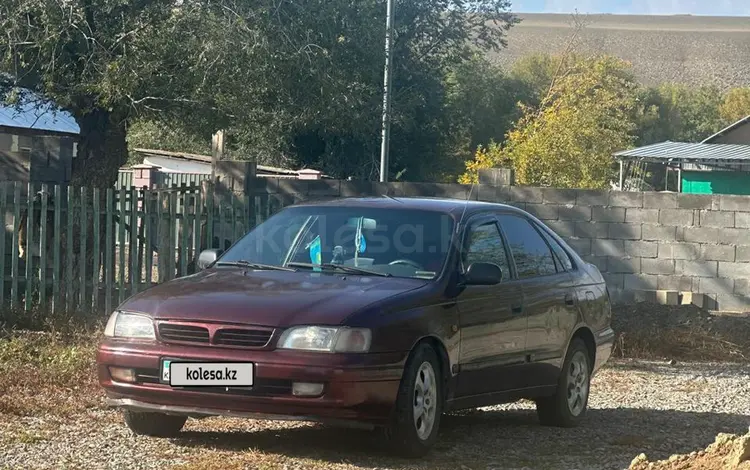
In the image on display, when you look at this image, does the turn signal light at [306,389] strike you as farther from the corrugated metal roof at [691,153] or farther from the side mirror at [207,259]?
the corrugated metal roof at [691,153]

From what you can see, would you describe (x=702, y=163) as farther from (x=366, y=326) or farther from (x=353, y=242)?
(x=366, y=326)

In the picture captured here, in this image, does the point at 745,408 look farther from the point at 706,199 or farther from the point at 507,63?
the point at 507,63

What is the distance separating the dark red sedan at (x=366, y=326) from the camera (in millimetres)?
6996

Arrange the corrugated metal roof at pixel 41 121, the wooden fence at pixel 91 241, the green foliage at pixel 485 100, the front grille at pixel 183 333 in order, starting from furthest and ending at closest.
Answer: the green foliage at pixel 485 100 → the corrugated metal roof at pixel 41 121 → the wooden fence at pixel 91 241 → the front grille at pixel 183 333

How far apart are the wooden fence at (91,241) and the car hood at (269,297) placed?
5828 mm

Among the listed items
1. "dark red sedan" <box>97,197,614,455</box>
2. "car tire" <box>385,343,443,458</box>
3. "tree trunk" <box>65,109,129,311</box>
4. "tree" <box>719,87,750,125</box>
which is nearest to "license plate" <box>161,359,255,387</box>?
"dark red sedan" <box>97,197,614,455</box>

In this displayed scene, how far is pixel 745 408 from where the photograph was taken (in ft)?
34.5

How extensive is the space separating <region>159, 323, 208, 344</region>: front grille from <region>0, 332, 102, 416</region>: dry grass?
1.77 metres

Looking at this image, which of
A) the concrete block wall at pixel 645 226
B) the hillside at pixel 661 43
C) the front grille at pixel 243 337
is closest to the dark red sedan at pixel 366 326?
the front grille at pixel 243 337

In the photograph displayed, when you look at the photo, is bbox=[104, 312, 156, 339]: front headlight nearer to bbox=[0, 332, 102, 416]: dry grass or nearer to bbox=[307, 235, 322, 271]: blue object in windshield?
bbox=[307, 235, 322, 271]: blue object in windshield

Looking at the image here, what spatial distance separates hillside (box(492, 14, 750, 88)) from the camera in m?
138

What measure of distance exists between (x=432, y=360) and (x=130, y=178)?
22857 mm

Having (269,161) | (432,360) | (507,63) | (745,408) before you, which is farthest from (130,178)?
(507,63)

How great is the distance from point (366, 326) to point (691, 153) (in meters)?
37.6
